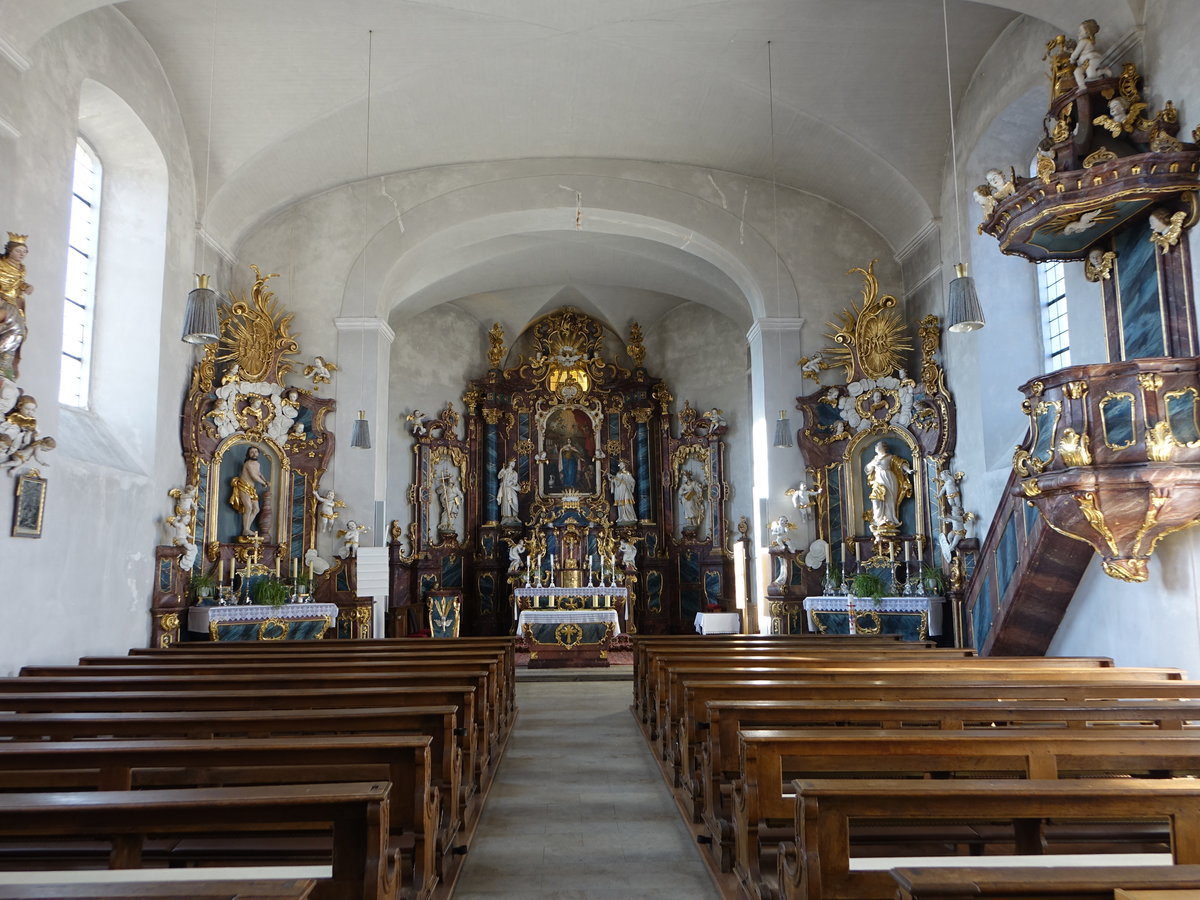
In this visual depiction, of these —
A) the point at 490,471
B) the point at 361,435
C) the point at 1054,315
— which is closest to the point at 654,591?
the point at 490,471

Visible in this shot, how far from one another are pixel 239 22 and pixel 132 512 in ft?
18.8

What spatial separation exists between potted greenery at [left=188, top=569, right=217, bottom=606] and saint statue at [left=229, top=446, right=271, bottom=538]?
3.47ft

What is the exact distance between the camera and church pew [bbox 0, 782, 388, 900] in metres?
2.49

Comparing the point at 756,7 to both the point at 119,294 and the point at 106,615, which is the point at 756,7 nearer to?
the point at 119,294

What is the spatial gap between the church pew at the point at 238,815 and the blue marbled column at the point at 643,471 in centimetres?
1599

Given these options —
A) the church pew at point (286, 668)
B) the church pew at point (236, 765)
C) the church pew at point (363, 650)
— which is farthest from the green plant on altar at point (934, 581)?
the church pew at point (236, 765)

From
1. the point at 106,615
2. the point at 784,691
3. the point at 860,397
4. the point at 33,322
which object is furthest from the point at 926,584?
the point at 33,322

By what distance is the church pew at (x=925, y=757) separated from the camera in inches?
133

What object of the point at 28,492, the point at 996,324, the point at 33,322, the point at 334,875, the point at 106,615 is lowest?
the point at 334,875

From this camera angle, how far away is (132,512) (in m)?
10.1

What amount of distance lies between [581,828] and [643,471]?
1403cm

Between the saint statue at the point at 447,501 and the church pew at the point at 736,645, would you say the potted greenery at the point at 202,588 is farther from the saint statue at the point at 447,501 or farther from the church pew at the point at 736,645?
the saint statue at the point at 447,501

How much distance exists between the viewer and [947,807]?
2.71m

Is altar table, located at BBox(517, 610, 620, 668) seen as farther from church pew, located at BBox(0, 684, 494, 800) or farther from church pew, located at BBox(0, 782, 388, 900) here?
church pew, located at BBox(0, 782, 388, 900)
